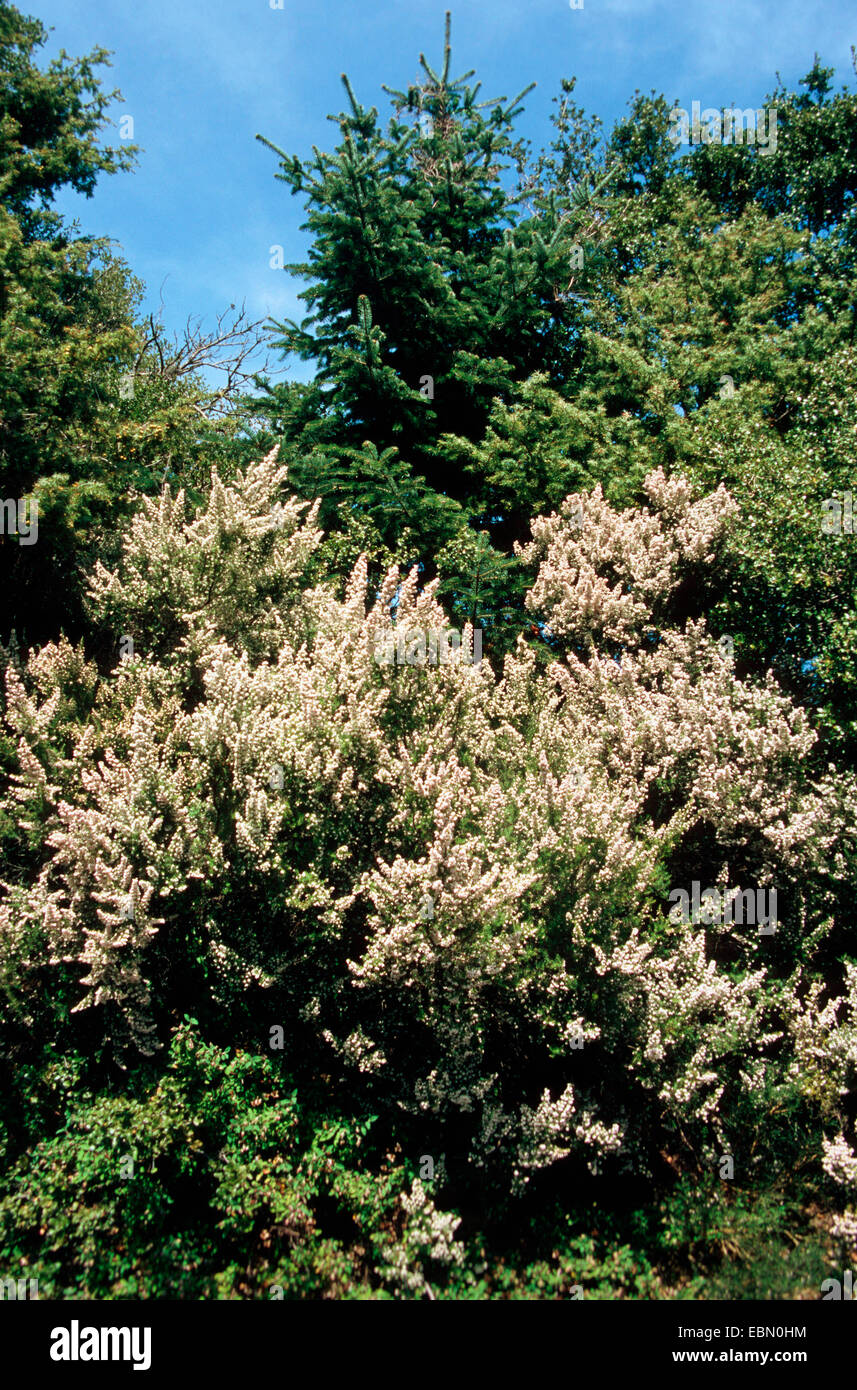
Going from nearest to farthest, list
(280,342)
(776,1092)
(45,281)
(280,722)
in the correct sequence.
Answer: (776,1092), (280,722), (45,281), (280,342)

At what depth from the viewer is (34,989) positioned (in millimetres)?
6078

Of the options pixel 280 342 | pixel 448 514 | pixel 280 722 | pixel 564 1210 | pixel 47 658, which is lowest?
pixel 564 1210

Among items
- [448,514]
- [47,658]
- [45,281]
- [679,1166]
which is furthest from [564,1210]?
[45,281]

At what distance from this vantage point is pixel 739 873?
777 centimetres

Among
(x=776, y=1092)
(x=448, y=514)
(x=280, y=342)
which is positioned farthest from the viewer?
(x=280, y=342)

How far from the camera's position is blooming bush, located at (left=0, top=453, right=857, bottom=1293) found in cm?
576

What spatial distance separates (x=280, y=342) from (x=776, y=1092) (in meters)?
12.6

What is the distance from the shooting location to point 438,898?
221 inches

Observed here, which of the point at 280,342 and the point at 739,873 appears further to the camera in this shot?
the point at 280,342

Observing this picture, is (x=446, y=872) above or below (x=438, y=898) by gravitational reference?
above

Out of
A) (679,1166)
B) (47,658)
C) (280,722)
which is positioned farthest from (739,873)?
(47,658)

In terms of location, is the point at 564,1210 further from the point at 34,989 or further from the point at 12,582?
the point at 12,582

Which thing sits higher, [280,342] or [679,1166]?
[280,342]

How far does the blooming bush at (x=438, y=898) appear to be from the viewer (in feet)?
18.9
